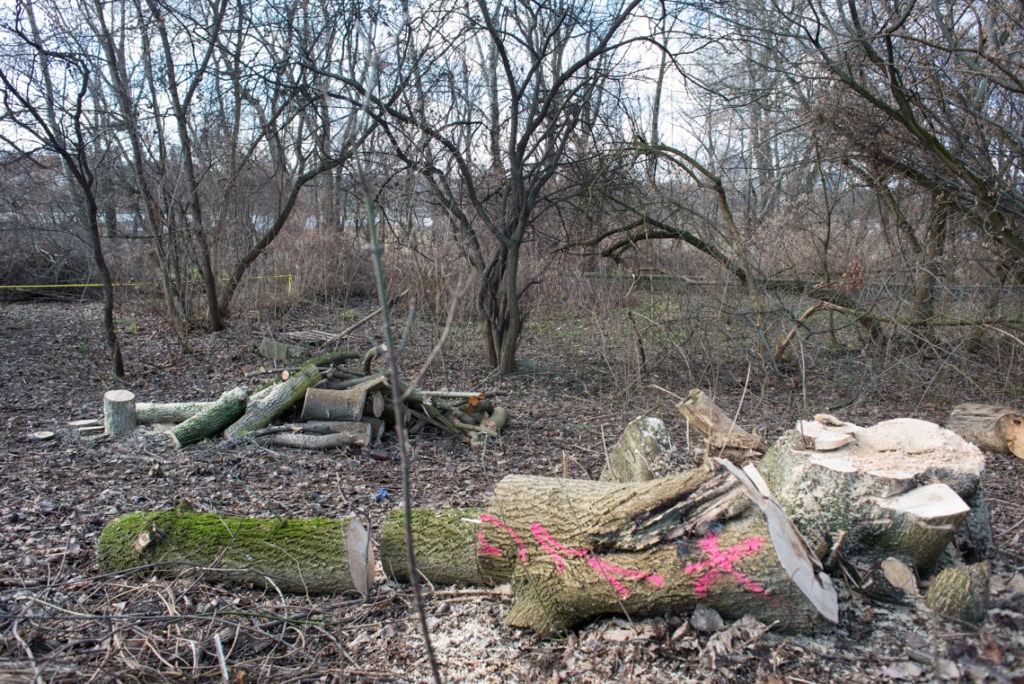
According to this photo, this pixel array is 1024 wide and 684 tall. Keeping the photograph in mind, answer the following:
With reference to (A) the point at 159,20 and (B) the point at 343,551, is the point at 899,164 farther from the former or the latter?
(A) the point at 159,20

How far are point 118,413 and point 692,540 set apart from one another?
4.72 metres

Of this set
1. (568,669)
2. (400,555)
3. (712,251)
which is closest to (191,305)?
(712,251)

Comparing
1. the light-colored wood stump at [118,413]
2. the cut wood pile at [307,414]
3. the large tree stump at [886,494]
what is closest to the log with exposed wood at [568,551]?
the large tree stump at [886,494]

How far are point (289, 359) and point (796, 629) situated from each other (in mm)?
7123

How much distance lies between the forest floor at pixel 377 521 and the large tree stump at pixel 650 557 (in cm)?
10

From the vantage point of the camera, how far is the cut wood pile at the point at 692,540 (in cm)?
246

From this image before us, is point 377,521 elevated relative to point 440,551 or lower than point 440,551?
lower

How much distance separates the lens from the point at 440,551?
10.3ft

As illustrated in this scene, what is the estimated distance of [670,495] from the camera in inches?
102

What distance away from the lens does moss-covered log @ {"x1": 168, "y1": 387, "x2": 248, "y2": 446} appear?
16.9 ft

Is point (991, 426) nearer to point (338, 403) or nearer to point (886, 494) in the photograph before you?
point (886, 494)

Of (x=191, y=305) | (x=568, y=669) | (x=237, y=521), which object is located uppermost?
(x=191, y=305)

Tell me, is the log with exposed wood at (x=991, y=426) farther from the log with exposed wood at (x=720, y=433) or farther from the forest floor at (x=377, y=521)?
the log with exposed wood at (x=720, y=433)

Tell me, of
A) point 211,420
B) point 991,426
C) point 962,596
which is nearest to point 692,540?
point 962,596
